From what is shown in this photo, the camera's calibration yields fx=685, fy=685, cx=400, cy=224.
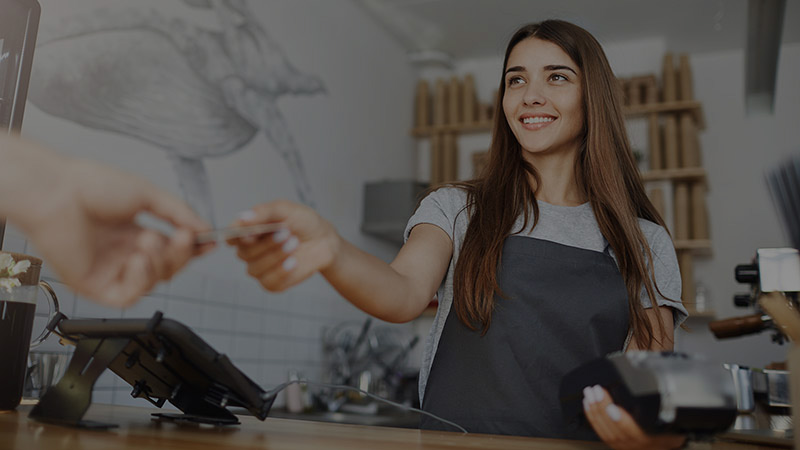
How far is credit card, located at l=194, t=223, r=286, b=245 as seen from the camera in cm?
55

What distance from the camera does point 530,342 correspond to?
1159mm

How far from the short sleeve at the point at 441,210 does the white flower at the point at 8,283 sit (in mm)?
619

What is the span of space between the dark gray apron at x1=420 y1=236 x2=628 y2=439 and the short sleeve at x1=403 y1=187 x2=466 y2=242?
0.11 metres

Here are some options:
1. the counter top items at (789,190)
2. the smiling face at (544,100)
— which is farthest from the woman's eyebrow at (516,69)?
the counter top items at (789,190)

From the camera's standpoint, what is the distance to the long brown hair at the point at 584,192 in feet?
3.99

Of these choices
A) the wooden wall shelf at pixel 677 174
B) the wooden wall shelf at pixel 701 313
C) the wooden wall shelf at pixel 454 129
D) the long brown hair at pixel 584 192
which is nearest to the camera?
the long brown hair at pixel 584 192

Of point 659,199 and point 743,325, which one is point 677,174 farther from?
point 743,325

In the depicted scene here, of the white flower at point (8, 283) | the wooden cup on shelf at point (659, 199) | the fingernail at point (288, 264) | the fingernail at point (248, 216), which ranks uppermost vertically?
the wooden cup on shelf at point (659, 199)

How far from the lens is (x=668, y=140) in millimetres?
3822

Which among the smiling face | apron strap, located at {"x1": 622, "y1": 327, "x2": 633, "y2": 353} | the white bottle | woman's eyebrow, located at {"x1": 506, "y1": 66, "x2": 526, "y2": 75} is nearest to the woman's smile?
the smiling face

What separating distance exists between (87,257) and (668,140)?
3.77 meters

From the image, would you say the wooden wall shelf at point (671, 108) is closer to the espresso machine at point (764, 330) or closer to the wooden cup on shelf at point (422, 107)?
the wooden cup on shelf at point (422, 107)

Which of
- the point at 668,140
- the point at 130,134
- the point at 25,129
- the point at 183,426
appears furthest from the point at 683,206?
the point at 183,426

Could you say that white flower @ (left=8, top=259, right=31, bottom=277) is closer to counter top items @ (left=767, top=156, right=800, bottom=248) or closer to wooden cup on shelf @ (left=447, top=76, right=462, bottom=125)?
counter top items @ (left=767, top=156, right=800, bottom=248)
